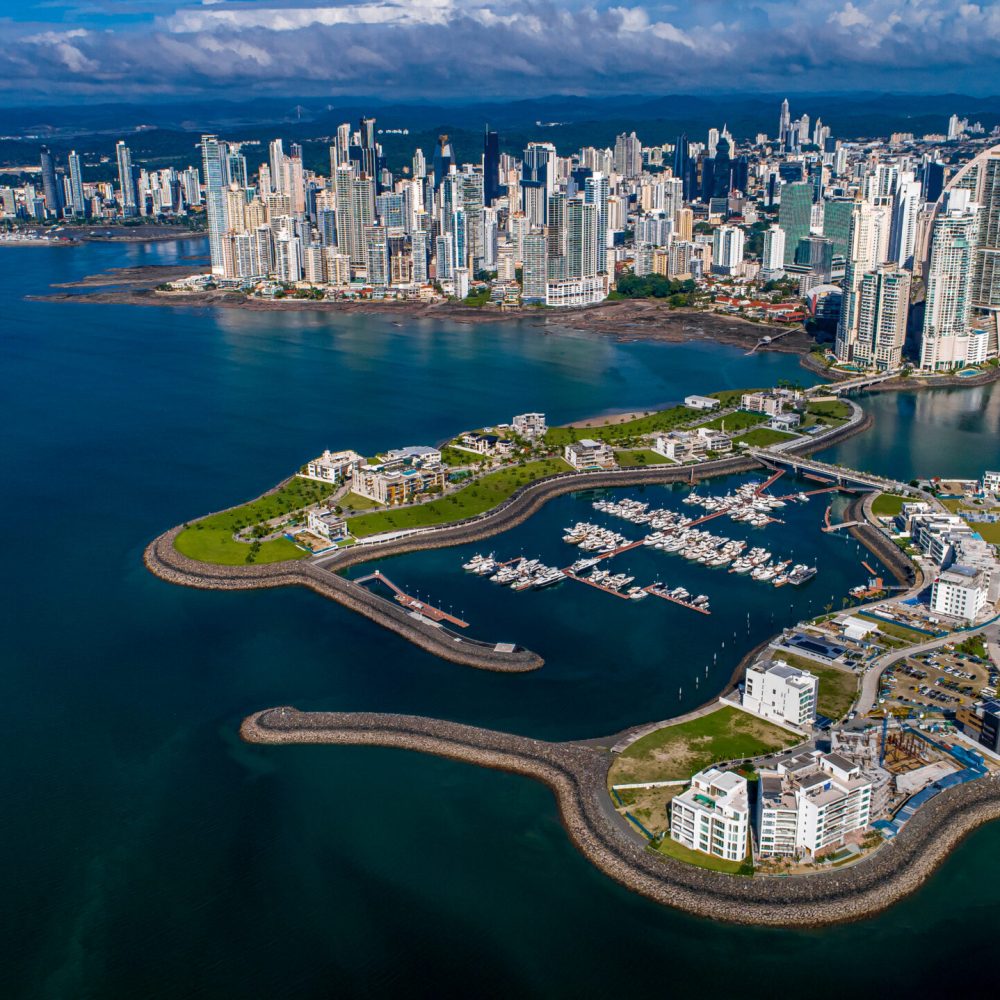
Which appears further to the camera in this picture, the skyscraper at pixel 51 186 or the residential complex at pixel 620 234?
the skyscraper at pixel 51 186

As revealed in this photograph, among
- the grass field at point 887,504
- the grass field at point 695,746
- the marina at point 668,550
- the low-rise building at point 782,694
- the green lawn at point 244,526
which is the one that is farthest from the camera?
the grass field at point 887,504

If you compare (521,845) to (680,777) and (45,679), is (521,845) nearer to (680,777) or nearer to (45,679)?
(680,777)

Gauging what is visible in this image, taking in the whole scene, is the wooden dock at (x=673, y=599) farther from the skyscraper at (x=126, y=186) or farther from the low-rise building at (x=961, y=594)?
the skyscraper at (x=126, y=186)

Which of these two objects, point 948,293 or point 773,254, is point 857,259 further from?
point 773,254

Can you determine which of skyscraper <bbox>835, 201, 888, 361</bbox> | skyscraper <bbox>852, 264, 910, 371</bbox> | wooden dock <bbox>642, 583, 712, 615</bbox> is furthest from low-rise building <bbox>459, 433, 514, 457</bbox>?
skyscraper <bbox>835, 201, 888, 361</bbox>

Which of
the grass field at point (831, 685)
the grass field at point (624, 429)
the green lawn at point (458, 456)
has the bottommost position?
the grass field at point (831, 685)

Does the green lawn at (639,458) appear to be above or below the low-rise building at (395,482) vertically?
below

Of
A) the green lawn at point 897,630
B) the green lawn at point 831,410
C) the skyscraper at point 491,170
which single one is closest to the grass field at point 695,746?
the green lawn at point 897,630
